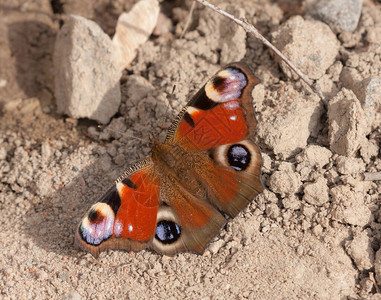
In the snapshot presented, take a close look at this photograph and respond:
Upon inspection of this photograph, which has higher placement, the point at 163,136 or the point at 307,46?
the point at 307,46

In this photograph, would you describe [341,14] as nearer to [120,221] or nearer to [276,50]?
[276,50]

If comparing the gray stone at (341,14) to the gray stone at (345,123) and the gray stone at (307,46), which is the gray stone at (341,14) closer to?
the gray stone at (307,46)

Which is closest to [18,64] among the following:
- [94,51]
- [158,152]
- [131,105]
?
[94,51]

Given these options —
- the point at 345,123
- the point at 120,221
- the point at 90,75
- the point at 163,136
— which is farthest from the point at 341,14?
the point at 120,221

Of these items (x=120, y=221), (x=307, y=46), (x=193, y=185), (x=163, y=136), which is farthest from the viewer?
(x=163, y=136)

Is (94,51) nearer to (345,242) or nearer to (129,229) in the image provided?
(129,229)

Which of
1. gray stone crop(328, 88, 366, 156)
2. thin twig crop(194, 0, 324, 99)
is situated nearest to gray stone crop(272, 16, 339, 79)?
thin twig crop(194, 0, 324, 99)

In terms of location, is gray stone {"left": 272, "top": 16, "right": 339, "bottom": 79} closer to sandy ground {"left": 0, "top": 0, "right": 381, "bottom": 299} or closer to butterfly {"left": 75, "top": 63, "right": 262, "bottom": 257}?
sandy ground {"left": 0, "top": 0, "right": 381, "bottom": 299}
